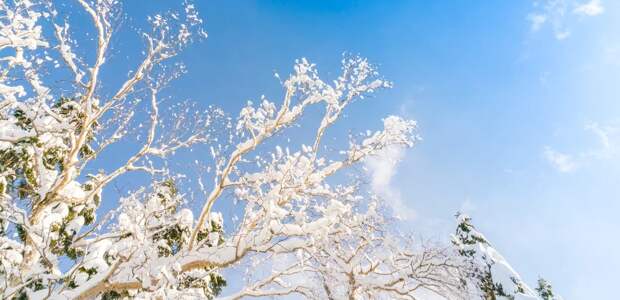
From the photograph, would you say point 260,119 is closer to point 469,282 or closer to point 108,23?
point 108,23

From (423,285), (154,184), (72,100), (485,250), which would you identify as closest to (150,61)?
(72,100)

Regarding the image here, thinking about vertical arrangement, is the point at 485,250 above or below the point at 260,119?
below

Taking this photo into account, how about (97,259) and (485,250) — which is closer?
(97,259)

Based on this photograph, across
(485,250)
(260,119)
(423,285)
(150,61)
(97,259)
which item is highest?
(150,61)

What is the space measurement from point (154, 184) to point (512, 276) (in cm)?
1239

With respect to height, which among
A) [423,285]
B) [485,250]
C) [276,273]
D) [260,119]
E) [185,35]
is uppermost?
[185,35]

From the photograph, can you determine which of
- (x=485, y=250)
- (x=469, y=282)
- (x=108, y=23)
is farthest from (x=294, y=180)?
(x=485, y=250)

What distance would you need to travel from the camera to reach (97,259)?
7.23 meters

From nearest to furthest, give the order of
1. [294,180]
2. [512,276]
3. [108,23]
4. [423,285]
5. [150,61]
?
[423,285] < [294,180] < [108,23] < [150,61] < [512,276]

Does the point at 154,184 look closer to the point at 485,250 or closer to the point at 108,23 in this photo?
the point at 108,23

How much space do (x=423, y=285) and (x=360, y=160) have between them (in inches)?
132

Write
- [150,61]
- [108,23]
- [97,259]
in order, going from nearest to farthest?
[97,259] < [108,23] < [150,61]

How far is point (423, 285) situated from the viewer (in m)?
6.61

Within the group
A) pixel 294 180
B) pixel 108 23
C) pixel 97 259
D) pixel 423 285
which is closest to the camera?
pixel 423 285
